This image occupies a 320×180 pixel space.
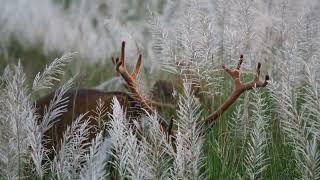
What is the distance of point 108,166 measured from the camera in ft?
8.68

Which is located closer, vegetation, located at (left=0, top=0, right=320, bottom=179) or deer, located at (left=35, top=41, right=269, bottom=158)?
vegetation, located at (left=0, top=0, right=320, bottom=179)

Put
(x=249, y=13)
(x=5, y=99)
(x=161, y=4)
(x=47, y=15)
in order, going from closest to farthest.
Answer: (x=5, y=99), (x=249, y=13), (x=161, y=4), (x=47, y=15)

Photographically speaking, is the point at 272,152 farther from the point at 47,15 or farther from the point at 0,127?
the point at 47,15

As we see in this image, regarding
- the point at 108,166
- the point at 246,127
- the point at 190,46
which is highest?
the point at 190,46

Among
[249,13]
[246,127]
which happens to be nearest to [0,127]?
[246,127]

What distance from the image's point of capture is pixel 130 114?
278 cm

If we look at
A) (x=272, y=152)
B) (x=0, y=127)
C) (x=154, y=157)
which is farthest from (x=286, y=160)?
(x=0, y=127)

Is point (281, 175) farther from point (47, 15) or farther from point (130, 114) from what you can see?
point (47, 15)

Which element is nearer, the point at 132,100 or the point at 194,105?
the point at 194,105

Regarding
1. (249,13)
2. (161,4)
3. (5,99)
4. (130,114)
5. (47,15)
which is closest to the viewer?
(5,99)

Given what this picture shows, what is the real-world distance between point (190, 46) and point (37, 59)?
4.12 meters

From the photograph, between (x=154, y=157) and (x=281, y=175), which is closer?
(x=154, y=157)

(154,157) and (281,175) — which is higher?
(154,157)

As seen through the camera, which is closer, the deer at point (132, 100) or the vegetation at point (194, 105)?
the vegetation at point (194, 105)
